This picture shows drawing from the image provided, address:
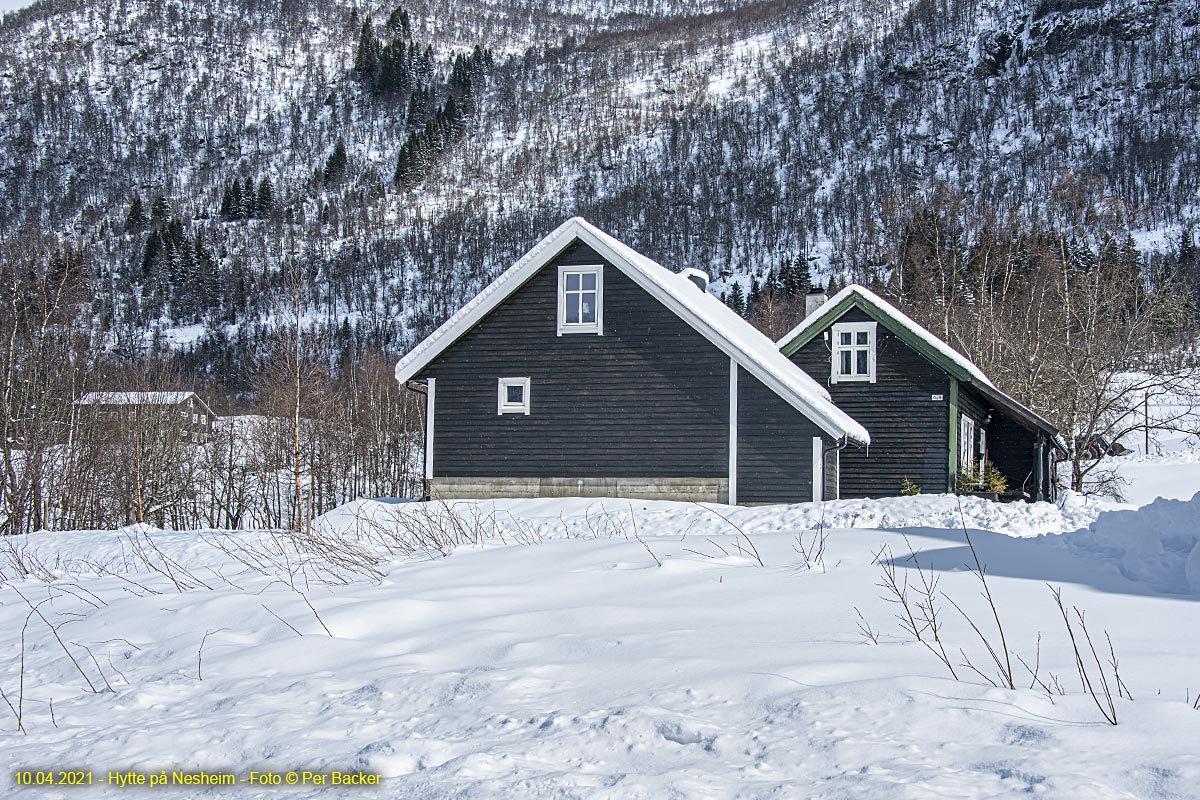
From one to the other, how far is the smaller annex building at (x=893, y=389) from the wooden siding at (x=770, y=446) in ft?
15.1

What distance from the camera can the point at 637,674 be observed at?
15.5 ft

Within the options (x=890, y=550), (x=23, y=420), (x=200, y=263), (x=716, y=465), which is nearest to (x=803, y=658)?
(x=890, y=550)

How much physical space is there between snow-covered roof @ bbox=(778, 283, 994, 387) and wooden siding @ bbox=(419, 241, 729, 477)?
5.51 m

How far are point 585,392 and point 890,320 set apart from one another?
8.70m

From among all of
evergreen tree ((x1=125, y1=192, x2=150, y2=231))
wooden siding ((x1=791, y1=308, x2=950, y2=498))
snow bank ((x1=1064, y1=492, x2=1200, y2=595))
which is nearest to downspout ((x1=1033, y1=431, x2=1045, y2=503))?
wooden siding ((x1=791, y1=308, x2=950, y2=498))

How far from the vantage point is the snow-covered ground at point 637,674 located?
3.67 metres

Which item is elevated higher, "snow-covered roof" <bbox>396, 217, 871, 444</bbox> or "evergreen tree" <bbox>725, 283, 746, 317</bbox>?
"evergreen tree" <bbox>725, 283, 746, 317</bbox>

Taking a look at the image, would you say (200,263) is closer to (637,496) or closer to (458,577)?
(637,496)

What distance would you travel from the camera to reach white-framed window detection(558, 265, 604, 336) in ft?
78.7

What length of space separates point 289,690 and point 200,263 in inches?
6563

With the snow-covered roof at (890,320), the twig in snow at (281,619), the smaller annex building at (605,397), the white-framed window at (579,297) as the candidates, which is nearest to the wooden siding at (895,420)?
the snow-covered roof at (890,320)

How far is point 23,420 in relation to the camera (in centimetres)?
2927

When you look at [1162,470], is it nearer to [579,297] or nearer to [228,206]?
[579,297]

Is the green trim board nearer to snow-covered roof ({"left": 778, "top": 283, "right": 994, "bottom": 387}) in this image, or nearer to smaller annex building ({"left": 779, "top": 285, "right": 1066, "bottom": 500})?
smaller annex building ({"left": 779, "top": 285, "right": 1066, "bottom": 500})
